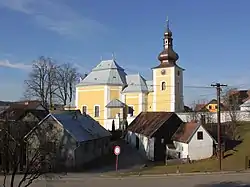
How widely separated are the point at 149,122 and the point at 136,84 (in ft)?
92.5

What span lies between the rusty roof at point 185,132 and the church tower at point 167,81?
27.4 meters

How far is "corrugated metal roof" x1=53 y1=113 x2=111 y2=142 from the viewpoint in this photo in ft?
127

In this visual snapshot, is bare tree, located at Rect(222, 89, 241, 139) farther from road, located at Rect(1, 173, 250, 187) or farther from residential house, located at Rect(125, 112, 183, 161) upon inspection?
road, located at Rect(1, 173, 250, 187)

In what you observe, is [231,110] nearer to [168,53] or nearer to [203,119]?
[203,119]

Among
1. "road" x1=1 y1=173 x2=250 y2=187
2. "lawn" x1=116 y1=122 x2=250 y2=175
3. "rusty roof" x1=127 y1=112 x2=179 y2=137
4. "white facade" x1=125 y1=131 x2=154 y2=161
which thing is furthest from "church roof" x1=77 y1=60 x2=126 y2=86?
"road" x1=1 y1=173 x2=250 y2=187

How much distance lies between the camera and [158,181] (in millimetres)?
27469

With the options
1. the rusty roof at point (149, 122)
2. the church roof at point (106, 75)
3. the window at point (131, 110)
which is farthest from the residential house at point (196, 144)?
the church roof at point (106, 75)

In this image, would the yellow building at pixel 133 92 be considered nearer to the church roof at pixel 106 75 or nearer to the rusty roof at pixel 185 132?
the church roof at pixel 106 75

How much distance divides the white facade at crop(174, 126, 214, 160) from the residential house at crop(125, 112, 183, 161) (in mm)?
2947

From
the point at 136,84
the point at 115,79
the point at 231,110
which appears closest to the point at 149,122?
the point at 231,110

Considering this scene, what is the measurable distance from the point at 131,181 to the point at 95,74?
185ft

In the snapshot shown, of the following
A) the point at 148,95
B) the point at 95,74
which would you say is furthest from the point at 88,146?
the point at 95,74

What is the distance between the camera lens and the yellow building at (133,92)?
7425 cm

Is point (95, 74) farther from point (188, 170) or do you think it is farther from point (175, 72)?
point (188, 170)
